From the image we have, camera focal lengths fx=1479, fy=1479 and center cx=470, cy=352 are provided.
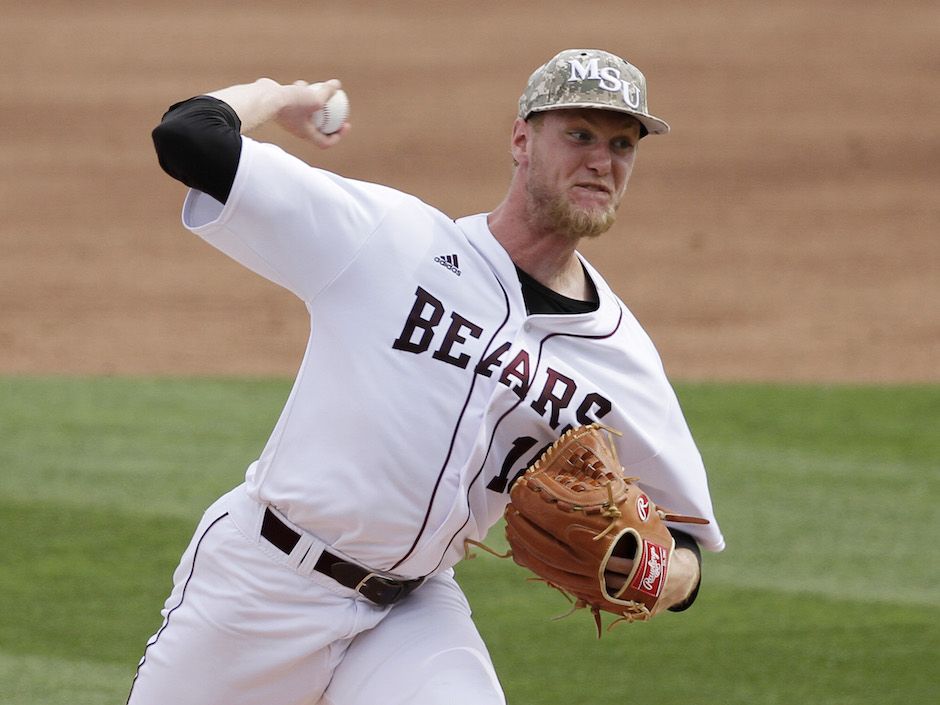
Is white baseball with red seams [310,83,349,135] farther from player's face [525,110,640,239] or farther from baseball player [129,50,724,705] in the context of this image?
player's face [525,110,640,239]

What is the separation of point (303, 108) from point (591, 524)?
3.91 ft

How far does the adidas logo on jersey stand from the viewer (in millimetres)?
3381

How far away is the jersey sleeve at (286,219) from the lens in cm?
317

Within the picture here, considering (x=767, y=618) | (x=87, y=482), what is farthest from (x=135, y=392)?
(x=767, y=618)

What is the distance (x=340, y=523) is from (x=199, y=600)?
41cm

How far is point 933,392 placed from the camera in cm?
Answer: 939

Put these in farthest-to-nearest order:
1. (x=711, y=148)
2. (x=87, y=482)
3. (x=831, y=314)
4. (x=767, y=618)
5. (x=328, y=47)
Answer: (x=328, y=47) → (x=711, y=148) → (x=831, y=314) → (x=87, y=482) → (x=767, y=618)

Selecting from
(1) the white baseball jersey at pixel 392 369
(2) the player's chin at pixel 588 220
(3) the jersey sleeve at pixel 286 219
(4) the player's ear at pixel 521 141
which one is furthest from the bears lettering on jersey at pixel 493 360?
(4) the player's ear at pixel 521 141

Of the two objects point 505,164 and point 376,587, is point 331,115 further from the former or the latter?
point 505,164

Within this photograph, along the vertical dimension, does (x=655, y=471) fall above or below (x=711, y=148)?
above

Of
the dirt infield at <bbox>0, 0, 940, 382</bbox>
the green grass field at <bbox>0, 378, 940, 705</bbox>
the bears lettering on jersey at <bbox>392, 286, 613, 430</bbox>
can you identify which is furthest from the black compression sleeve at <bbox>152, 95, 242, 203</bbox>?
the dirt infield at <bbox>0, 0, 940, 382</bbox>

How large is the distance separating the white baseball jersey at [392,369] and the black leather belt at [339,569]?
3cm

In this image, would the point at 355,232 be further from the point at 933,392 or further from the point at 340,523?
the point at 933,392

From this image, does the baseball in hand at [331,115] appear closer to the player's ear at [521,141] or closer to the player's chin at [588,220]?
the player's ear at [521,141]
